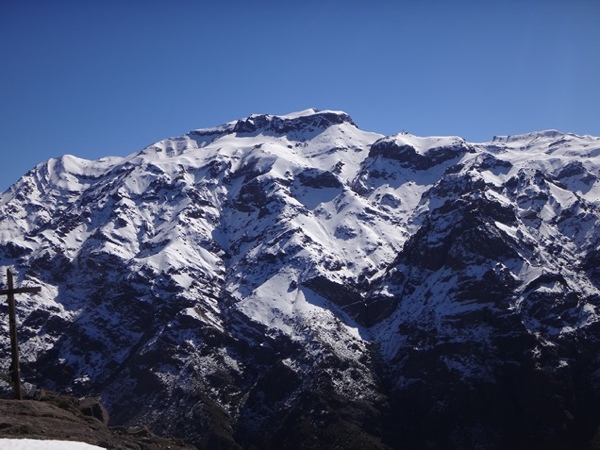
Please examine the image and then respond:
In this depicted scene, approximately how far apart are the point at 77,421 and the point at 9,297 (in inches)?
533

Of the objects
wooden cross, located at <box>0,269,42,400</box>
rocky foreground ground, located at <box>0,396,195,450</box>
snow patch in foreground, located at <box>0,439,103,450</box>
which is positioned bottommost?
snow patch in foreground, located at <box>0,439,103,450</box>

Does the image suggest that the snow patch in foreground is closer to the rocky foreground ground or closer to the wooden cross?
the rocky foreground ground

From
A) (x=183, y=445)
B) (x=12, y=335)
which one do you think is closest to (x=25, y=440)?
(x=12, y=335)

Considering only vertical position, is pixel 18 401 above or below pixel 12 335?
below

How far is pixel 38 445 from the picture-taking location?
4494cm

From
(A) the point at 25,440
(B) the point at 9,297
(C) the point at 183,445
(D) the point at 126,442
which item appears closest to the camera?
(A) the point at 25,440

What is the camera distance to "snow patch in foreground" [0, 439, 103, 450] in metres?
44.0

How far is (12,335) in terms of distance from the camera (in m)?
50.1

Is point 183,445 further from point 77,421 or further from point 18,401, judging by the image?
point 18,401

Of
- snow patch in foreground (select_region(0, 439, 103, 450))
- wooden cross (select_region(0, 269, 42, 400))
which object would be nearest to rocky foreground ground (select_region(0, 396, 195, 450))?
snow patch in foreground (select_region(0, 439, 103, 450))

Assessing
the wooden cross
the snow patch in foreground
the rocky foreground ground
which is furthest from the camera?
the wooden cross

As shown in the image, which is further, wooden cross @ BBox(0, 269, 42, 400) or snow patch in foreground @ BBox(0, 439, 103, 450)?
wooden cross @ BBox(0, 269, 42, 400)

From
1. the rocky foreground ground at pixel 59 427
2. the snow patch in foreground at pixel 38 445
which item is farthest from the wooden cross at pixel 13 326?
the snow patch in foreground at pixel 38 445

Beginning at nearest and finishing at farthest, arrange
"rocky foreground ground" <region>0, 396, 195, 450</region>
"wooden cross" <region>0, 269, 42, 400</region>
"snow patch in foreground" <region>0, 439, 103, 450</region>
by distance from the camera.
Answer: "snow patch in foreground" <region>0, 439, 103, 450</region> < "rocky foreground ground" <region>0, 396, 195, 450</region> < "wooden cross" <region>0, 269, 42, 400</region>
